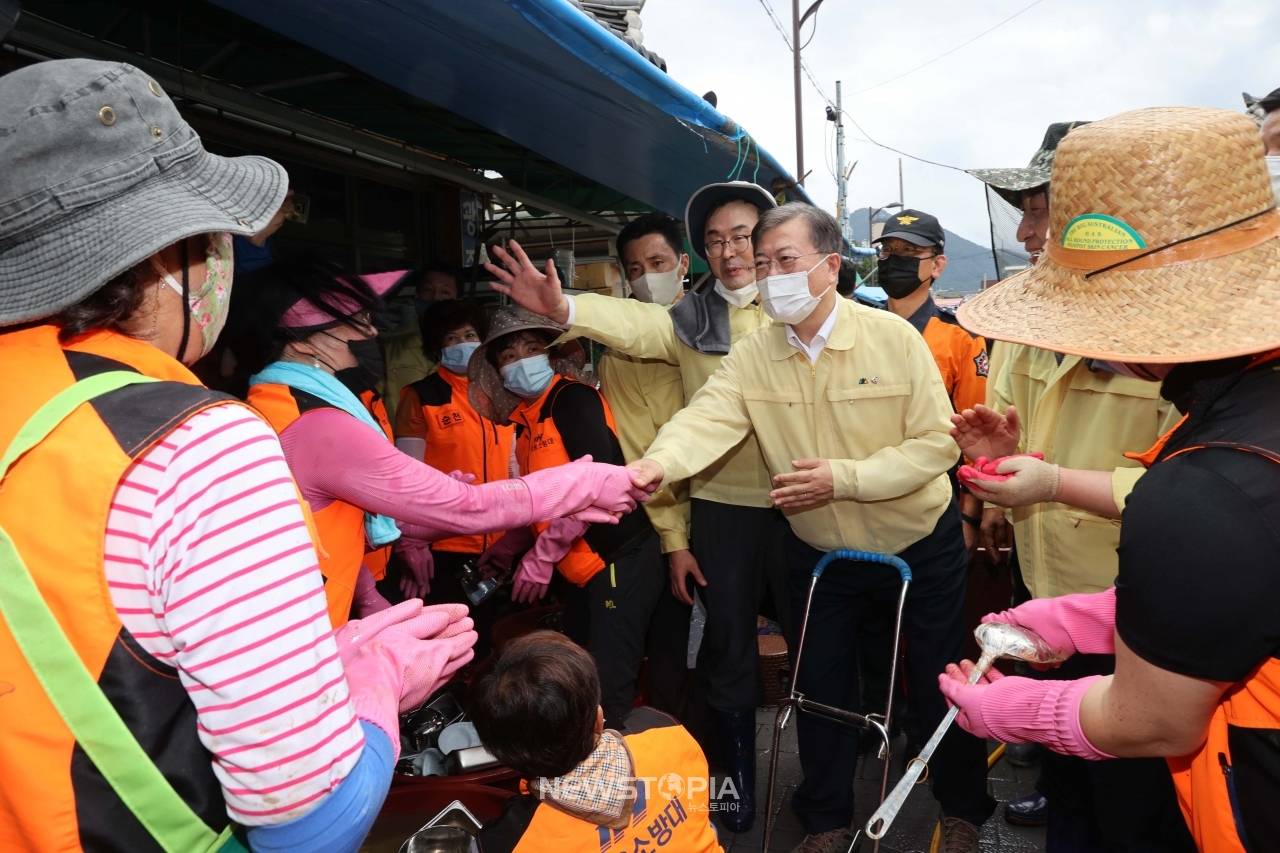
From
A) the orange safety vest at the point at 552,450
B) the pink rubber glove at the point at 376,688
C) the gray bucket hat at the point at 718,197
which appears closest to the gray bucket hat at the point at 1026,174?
the gray bucket hat at the point at 718,197

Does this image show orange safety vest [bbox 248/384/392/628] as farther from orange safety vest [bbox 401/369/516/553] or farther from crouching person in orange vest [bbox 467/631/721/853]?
orange safety vest [bbox 401/369/516/553]

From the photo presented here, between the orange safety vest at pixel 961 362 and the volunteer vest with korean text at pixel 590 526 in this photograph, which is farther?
the orange safety vest at pixel 961 362

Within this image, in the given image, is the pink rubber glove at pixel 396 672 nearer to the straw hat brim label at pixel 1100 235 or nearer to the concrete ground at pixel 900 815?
the straw hat brim label at pixel 1100 235

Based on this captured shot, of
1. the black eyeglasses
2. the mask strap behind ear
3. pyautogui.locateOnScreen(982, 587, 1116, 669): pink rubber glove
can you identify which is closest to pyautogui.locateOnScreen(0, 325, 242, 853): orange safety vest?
the mask strap behind ear

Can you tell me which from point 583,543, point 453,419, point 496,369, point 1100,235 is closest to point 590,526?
point 583,543

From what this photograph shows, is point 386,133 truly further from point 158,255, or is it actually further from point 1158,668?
point 1158,668

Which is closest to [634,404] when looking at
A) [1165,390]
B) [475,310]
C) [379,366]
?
[475,310]

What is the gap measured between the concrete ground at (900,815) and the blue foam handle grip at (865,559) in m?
1.12

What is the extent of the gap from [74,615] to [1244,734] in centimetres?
174

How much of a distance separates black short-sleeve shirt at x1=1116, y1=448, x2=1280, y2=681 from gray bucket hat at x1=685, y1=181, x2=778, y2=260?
100 inches

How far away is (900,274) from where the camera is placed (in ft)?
15.5

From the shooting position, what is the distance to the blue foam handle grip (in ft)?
9.52

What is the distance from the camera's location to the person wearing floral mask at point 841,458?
3016 mm

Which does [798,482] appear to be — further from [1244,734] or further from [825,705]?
[1244,734]
